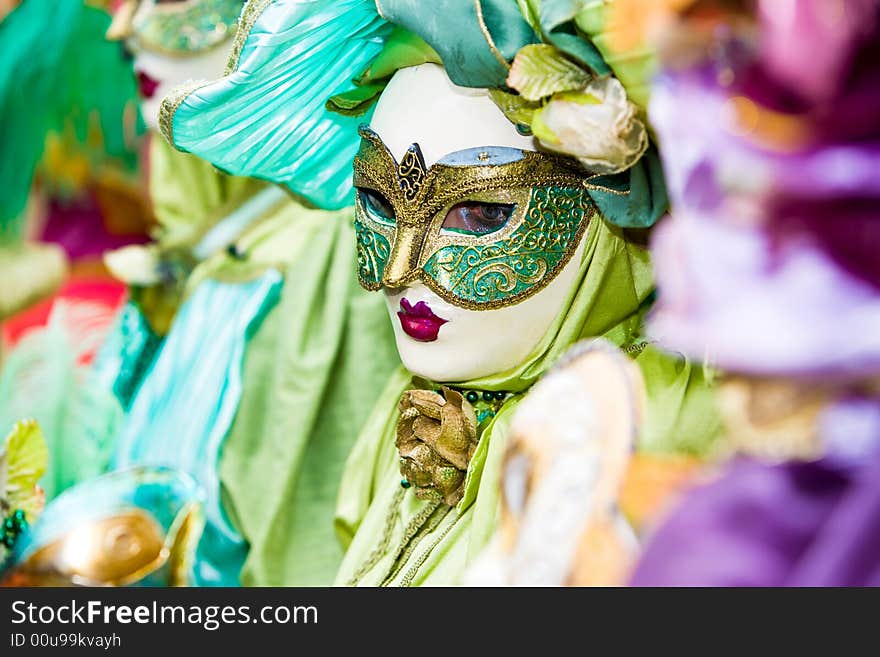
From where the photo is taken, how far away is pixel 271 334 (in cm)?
228

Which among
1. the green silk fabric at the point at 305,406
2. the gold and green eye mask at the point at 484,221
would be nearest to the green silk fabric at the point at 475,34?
the gold and green eye mask at the point at 484,221

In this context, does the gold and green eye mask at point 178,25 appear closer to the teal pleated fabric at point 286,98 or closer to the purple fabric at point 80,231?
the purple fabric at point 80,231

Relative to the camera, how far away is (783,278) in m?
0.80

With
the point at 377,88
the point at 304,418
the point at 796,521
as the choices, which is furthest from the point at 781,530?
the point at 304,418

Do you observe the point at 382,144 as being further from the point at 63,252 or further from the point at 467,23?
the point at 63,252

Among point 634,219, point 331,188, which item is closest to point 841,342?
point 634,219

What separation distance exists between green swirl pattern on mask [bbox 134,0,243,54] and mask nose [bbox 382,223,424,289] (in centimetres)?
121

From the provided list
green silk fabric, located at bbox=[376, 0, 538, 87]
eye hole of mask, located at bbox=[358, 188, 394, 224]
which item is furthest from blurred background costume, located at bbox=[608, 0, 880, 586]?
eye hole of mask, located at bbox=[358, 188, 394, 224]

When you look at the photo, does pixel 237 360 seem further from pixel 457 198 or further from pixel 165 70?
pixel 457 198

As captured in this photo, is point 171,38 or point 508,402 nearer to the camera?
point 508,402

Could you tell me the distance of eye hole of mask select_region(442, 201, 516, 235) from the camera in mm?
1463

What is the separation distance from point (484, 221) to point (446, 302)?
0.35 ft

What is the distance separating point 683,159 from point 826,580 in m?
0.28

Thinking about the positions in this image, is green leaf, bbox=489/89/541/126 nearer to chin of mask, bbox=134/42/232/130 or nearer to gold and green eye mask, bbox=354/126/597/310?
gold and green eye mask, bbox=354/126/597/310
